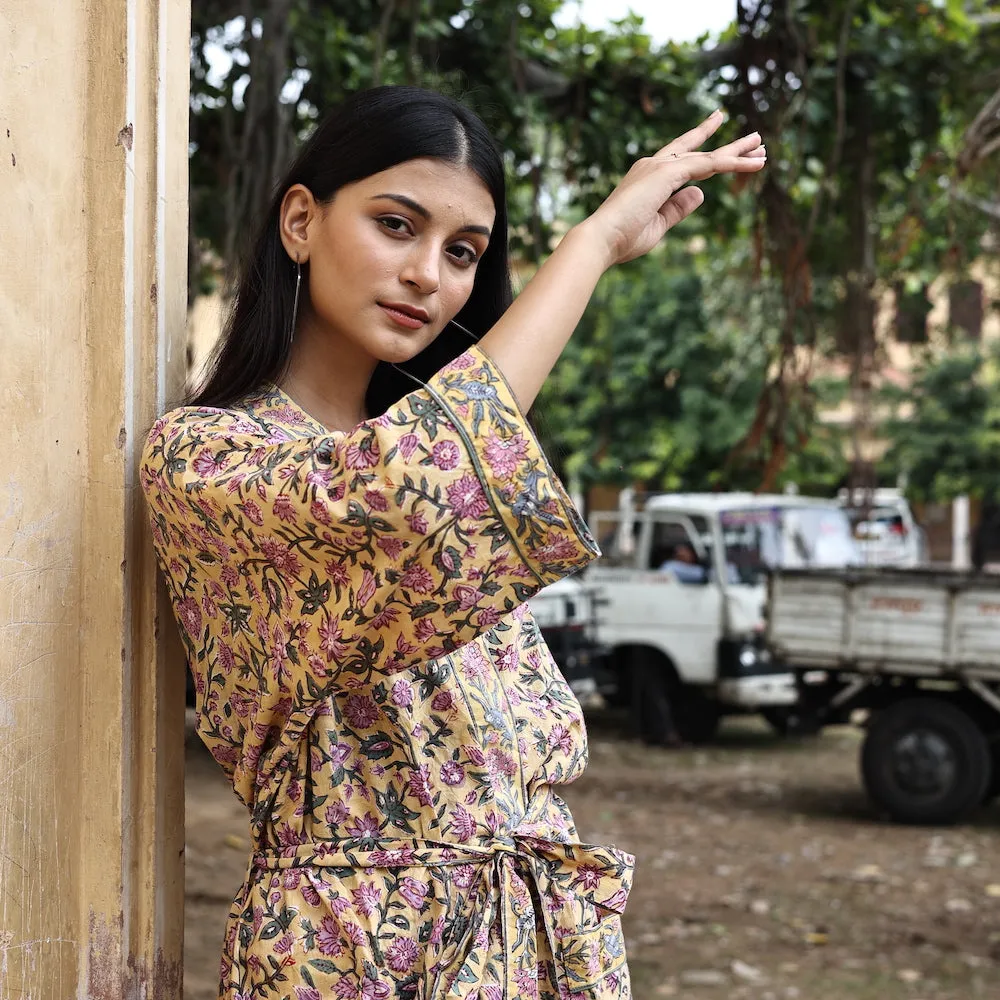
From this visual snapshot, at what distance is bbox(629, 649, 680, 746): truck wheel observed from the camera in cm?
971

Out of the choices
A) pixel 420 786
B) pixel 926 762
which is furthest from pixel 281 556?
pixel 926 762

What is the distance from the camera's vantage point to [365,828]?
1278 mm

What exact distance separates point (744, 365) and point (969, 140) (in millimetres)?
12044

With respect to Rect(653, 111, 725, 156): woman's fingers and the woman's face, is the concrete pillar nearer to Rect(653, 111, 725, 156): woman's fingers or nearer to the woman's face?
the woman's face

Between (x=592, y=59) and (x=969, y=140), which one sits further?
(x=592, y=59)

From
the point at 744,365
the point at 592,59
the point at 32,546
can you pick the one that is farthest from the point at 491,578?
the point at 744,365

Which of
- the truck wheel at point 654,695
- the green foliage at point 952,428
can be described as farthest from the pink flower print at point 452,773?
the green foliage at point 952,428

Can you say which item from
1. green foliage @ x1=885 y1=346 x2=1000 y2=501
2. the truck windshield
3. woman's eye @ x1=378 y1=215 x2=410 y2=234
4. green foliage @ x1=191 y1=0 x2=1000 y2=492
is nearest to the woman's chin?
woman's eye @ x1=378 y1=215 x2=410 y2=234

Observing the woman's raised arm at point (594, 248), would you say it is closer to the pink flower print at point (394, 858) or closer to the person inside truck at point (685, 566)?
the pink flower print at point (394, 858)

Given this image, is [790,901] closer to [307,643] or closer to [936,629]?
[936,629]

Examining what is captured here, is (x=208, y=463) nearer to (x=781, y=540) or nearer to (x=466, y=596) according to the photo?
(x=466, y=596)

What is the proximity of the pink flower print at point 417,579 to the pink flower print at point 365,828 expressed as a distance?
0.31m

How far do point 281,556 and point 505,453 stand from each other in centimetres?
22

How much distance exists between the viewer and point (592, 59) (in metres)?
6.50
